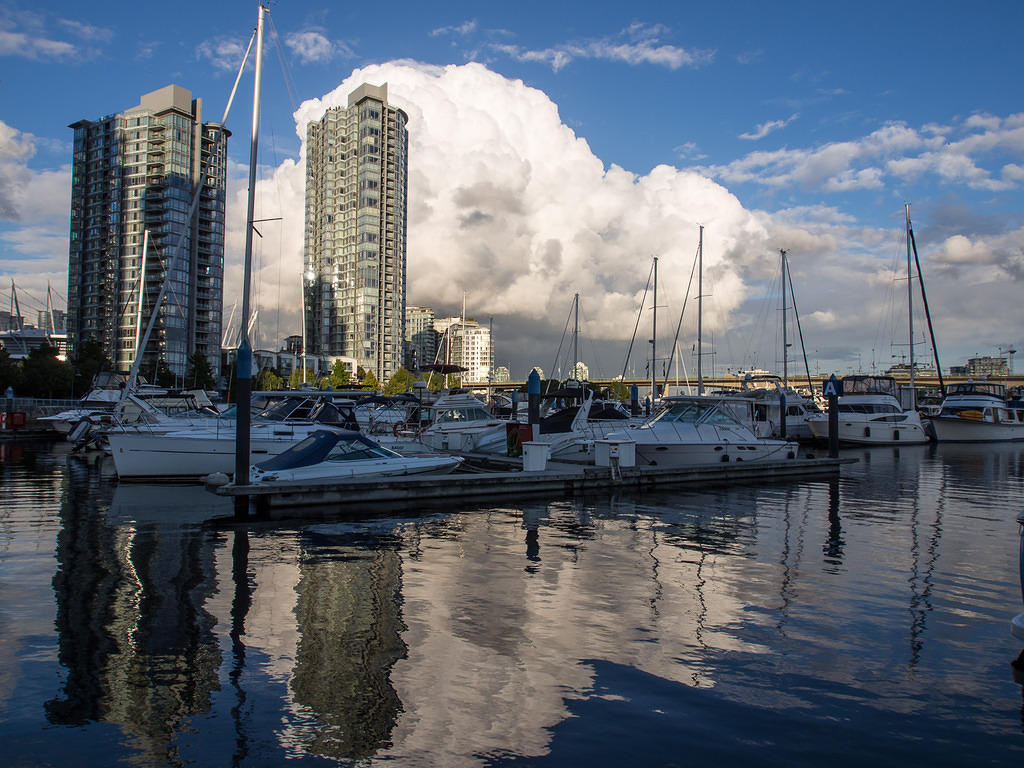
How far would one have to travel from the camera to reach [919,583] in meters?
9.98

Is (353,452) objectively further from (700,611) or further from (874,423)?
(874,423)

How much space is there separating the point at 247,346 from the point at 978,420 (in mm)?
50325

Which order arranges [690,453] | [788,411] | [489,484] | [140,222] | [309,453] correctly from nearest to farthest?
[309,453] → [489,484] → [690,453] → [788,411] → [140,222]

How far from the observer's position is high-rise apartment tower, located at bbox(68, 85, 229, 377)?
106312mm

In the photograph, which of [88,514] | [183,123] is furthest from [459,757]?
[183,123]

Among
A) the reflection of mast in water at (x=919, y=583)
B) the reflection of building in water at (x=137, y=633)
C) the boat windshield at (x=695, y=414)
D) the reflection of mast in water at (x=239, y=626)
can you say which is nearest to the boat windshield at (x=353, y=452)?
the reflection of mast in water at (x=239, y=626)

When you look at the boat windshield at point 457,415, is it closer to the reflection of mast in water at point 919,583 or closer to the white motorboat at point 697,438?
the white motorboat at point 697,438

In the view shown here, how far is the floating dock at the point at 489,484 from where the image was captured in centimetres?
1538

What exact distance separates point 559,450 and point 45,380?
52.1 metres

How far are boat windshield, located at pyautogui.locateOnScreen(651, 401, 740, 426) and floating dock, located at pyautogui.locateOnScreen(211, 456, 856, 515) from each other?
232 centimetres

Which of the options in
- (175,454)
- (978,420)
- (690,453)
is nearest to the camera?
(175,454)

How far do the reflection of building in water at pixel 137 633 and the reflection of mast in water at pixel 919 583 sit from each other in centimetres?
723

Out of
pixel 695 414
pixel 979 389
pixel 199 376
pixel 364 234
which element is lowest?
pixel 695 414

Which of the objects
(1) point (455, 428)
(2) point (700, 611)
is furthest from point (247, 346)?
(1) point (455, 428)
